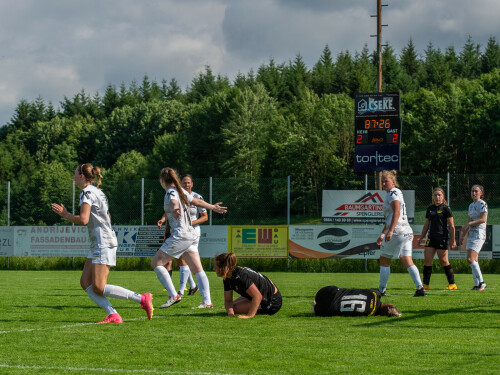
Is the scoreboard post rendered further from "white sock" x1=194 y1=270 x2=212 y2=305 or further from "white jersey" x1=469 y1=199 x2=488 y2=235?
"white sock" x1=194 y1=270 x2=212 y2=305

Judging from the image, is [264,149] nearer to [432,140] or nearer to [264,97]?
[264,97]

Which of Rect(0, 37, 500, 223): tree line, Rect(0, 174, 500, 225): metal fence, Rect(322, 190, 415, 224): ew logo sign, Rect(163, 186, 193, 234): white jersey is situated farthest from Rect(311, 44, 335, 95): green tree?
Rect(163, 186, 193, 234): white jersey

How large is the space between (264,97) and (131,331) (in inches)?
2763

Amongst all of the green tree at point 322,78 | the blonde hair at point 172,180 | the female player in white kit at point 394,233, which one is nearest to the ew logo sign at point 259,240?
the female player in white kit at point 394,233

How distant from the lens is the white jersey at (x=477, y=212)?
13.3 m

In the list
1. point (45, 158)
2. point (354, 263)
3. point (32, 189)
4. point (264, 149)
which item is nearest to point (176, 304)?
point (354, 263)

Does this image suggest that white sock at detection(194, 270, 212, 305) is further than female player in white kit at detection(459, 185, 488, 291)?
No

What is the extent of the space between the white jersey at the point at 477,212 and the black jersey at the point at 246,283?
5961mm

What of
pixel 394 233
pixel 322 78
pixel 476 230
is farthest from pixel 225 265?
pixel 322 78

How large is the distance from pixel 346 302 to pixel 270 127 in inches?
2420

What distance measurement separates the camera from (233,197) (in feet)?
92.0

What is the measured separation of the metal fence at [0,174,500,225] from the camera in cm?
2523

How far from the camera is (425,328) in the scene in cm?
775

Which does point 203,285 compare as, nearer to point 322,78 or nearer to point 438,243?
point 438,243
